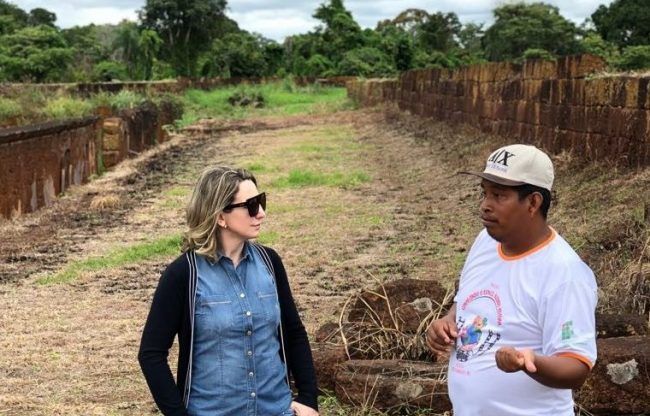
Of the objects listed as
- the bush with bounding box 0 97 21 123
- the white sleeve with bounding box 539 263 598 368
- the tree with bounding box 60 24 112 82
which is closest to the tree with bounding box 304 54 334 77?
the tree with bounding box 60 24 112 82

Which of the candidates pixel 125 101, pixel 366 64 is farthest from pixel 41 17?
pixel 125 101

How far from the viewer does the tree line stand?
42.6 m

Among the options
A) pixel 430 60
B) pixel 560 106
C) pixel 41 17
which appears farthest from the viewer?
pixel 41 17

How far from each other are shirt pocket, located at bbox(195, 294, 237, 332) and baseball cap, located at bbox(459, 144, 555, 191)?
91 cm

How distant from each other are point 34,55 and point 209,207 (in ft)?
135

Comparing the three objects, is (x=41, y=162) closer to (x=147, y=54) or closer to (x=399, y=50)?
(x=147, y=54)

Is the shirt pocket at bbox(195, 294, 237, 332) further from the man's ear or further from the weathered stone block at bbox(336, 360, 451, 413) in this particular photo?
the weathered stone block at bbox(336, 360, 451, 413)

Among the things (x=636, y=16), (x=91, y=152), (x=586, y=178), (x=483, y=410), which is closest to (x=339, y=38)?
(x=636, y=16)

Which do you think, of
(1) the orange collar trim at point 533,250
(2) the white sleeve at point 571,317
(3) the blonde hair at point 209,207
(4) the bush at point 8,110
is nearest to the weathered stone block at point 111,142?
(4) the bush at point 8,110

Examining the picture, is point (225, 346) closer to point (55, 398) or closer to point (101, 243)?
point (55, 398)

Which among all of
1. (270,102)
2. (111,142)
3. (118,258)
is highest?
(111,142)

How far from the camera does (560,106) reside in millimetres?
12289

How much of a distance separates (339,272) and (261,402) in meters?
5.31

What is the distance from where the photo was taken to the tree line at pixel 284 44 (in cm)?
4259
